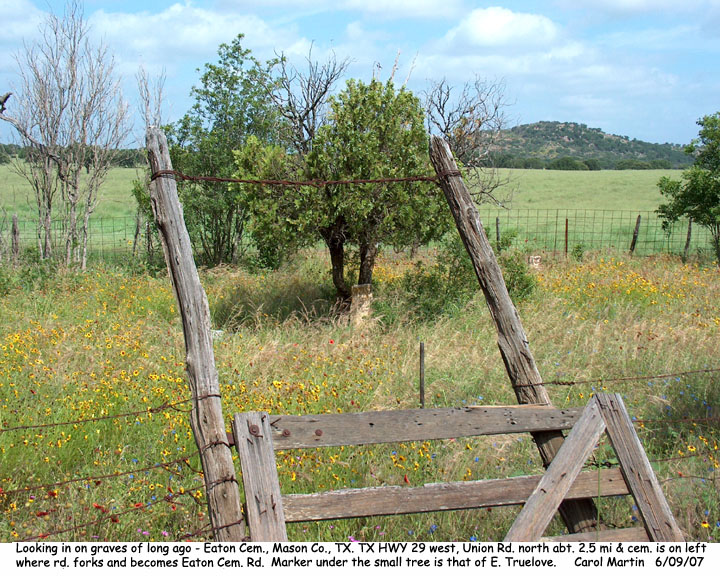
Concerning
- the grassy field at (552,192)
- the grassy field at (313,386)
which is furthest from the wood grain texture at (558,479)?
the grassy field at (552,192)

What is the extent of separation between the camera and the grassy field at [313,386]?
150 inches

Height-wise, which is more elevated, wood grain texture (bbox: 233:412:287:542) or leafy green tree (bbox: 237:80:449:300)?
leafy green tree (bbox: 237:80:449:300)

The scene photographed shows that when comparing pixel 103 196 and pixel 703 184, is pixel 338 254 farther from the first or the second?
pixel 103 196

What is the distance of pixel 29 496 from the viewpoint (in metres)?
3.91

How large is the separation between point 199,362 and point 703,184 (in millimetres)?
14682

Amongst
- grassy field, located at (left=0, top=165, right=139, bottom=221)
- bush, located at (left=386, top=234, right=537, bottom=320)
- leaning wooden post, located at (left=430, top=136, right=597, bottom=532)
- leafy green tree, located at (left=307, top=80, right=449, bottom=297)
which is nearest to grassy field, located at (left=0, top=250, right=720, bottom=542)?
bush, located at (left=386, top=234, right=537, bottom=320)

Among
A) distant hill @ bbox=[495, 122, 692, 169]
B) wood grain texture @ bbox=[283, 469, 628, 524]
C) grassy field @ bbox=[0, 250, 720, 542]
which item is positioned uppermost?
distant hill @ bbox=[495, 122, 692, 169]

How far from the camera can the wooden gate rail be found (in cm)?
262

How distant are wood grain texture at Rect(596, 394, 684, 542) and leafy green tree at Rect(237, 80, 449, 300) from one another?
18.8 ft

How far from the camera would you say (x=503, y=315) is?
11.6ft

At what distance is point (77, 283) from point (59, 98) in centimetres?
420

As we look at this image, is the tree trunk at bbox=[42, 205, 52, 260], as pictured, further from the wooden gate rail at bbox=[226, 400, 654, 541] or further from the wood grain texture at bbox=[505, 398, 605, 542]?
the wood grain texture at bbox=[505, 398, 605, 542]

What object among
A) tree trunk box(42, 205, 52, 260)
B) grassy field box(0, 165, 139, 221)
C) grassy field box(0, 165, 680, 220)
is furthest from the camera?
grassy field box(0, 165, 680, 220)

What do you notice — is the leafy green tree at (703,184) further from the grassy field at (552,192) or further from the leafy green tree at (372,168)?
the grassy field at (552,192)
